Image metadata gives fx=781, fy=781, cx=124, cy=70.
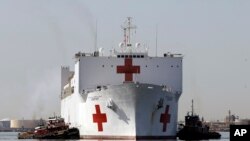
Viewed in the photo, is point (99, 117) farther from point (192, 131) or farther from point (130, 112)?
point (192, 131)

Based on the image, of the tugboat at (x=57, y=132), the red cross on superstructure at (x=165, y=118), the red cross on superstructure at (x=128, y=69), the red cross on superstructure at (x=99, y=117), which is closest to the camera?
the red cross on superstructure at (x=99, y=117)

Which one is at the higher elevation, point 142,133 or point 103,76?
point 103,76

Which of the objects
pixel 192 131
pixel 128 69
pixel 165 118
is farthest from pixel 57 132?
pixel 165 118

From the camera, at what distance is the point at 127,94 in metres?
46.3

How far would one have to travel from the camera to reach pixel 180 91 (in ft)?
171

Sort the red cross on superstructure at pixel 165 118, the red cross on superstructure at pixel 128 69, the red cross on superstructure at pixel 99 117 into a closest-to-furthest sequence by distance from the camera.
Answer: the red cross on superstructure at pixel 99 117, the red cross on superstructure at pixel 165 118, the red cross on superstructure at pixel 128 69

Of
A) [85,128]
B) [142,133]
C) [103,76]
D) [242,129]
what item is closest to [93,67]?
[103,76]

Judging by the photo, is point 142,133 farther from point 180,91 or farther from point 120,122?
point 180,91

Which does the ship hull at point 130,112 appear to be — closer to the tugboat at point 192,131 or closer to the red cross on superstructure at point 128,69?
the red cross on superstructure at point 128,69

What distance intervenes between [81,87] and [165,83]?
18.2 feet

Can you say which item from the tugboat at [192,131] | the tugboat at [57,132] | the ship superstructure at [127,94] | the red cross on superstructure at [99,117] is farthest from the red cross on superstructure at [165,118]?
the tugboat at [192,131]

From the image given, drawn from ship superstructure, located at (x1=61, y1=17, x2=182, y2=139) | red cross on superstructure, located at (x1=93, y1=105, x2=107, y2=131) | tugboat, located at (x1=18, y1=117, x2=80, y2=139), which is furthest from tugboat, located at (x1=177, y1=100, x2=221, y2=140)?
red cross on superstructure, located at (x1=93, y1=105, x2=107, y2=131)

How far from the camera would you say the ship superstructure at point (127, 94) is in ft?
152

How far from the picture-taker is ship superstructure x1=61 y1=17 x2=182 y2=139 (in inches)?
1820
